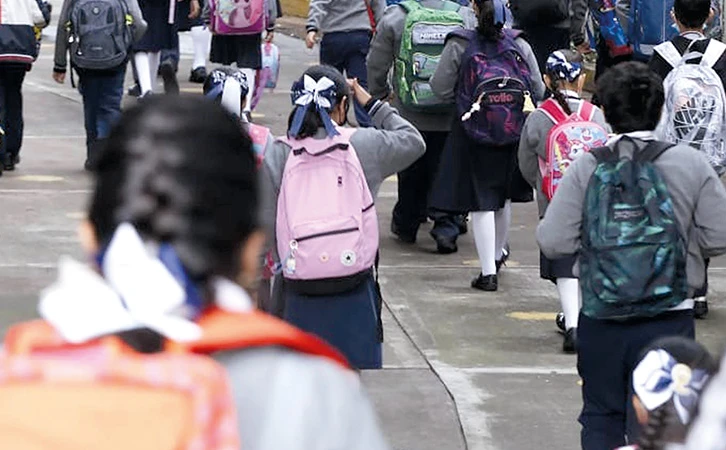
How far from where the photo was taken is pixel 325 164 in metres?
6.01

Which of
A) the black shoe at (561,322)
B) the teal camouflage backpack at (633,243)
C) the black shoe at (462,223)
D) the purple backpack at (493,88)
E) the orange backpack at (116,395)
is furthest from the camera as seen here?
the black shoe at (462,223)

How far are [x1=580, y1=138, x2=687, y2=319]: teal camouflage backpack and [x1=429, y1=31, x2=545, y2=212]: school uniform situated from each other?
3.52m

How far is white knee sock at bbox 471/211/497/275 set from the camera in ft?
28.9

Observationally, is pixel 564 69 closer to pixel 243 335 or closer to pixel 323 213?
pixel 323 213

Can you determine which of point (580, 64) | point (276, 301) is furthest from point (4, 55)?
point (276, 301)

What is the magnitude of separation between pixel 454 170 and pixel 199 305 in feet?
22.7

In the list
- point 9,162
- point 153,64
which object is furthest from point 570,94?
point 153,64

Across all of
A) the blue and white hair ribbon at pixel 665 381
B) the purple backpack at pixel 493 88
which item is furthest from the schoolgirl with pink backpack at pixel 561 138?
the blue and white hair ribbon at pixel 665 381

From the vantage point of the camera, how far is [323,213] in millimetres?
5980

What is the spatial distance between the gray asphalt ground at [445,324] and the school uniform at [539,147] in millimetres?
421

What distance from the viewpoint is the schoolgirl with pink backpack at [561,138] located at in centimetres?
731

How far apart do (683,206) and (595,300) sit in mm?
395

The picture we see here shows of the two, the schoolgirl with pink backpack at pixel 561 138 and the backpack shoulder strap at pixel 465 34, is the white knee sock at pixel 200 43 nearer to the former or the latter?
the backpack shoulder strap at pixel 465 34

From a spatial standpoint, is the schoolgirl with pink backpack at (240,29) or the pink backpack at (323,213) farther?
the schoolgirl with pink backpack at (240,29)
